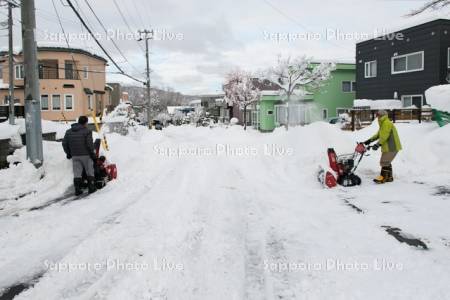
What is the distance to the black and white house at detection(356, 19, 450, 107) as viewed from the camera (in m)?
23.2

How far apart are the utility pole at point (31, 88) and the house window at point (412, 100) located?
21.1 m

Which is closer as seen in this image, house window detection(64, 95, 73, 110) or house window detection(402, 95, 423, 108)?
house window detection(402, 95, 423, 108)

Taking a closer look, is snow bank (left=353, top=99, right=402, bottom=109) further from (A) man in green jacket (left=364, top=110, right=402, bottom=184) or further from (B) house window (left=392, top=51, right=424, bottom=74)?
(A) man in green jacket (left=364, top=110, right=402, bottom=184)

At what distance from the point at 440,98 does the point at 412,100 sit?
11.9 metres

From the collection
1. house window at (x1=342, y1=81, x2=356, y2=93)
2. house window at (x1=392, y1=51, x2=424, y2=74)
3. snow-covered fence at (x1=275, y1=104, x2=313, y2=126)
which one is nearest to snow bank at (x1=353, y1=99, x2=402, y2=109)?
house window at (x1=392, y1=51, x2=424, y2=74)

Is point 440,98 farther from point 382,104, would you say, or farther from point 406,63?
point 406,63

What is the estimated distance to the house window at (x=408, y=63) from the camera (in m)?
24.5

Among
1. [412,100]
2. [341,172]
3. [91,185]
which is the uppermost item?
[412,100]

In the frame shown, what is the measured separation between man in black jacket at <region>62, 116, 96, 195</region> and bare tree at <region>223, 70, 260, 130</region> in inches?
1443

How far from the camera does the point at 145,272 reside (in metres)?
4.65

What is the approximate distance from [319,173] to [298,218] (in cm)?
348

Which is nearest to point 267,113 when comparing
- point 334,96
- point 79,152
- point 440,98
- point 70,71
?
point 334,96

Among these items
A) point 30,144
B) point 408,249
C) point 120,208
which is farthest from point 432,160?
point 30,144

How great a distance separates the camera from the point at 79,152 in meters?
9.38
